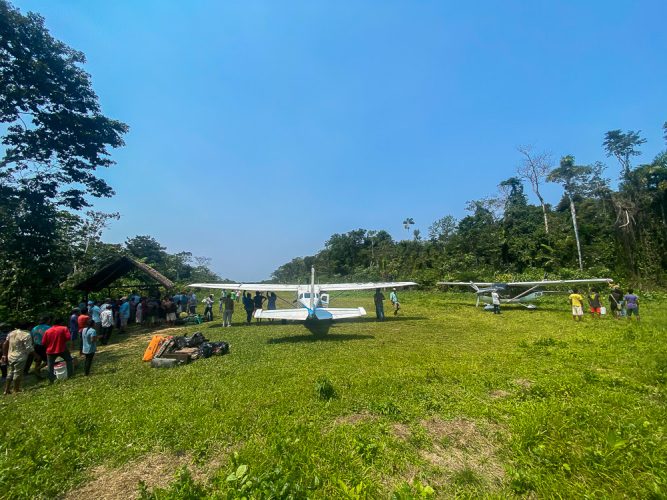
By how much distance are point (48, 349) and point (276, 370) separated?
19.4ft

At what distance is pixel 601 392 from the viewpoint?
533 cm

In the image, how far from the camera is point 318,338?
11.6 metres

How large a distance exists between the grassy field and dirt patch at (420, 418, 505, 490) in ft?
0.06

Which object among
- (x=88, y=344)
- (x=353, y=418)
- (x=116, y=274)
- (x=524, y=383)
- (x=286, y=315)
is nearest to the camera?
(x=353, y=418)

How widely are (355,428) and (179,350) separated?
270 inches

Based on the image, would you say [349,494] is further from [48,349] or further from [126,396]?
[48,349]

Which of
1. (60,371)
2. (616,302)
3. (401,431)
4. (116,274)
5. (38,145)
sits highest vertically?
(38,145)

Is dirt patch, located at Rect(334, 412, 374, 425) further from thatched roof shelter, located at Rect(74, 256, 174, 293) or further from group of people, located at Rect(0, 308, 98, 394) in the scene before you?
thatched roof shelter, located at Rect(74, 256, 174, 293)

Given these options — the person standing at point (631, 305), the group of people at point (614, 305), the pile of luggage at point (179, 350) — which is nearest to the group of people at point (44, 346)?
the pile of luggage at point (179, 350)

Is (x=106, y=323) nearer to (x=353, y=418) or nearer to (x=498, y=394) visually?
(x=353, y=418)

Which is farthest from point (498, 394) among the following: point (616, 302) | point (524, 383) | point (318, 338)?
point (616, 302)

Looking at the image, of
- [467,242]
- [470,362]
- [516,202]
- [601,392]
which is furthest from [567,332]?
[516,202]

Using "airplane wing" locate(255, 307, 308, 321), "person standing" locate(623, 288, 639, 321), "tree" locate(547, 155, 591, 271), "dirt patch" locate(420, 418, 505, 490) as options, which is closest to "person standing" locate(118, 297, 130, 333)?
"airplane wing" locate(255, 307, 308, 321)

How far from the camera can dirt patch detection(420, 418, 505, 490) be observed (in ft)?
11.4
